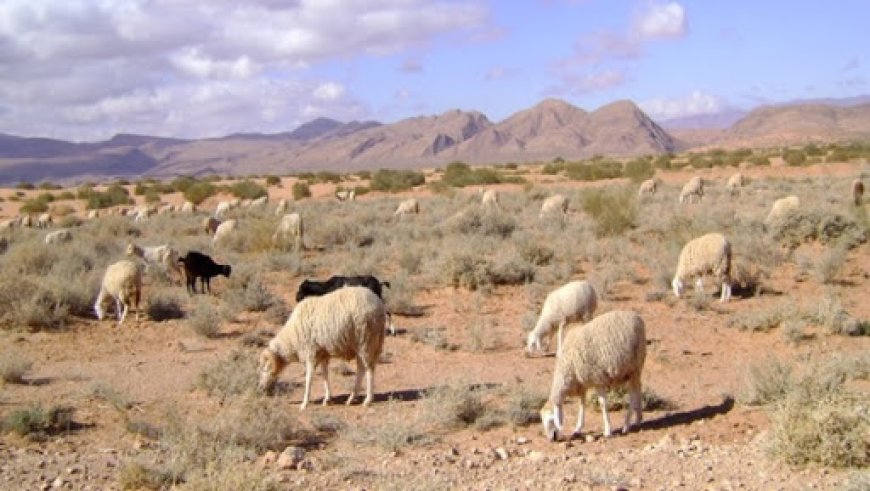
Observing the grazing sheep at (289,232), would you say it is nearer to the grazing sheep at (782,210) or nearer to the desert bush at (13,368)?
the desert bush at (13,368)

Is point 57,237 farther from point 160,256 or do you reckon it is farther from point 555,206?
point 555,206

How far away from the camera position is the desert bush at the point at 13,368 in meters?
10.3

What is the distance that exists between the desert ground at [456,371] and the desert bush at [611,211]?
0.11m

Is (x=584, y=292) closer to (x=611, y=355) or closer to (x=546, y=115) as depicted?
(x=611, y=355)

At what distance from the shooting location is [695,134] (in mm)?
166500

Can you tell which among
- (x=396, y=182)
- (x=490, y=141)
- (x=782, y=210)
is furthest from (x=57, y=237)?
(x=490, y=141)

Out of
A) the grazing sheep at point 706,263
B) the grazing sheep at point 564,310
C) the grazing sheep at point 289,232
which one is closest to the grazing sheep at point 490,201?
the grazing sheep at point 289,232

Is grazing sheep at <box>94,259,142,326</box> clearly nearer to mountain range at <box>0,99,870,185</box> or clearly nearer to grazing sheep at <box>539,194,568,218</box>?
grazing sheep at <box>539,194,568,218</box>

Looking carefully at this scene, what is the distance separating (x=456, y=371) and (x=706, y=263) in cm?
595

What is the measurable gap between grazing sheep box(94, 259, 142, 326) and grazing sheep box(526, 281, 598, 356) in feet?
23.9

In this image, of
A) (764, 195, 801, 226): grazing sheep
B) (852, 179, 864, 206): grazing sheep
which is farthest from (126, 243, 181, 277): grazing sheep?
(852, 179, 864, 206): grazing sheep

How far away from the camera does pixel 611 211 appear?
22.0 meters

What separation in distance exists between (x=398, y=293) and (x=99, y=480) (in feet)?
29.2

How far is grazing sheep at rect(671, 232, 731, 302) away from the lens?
14.4 meters
